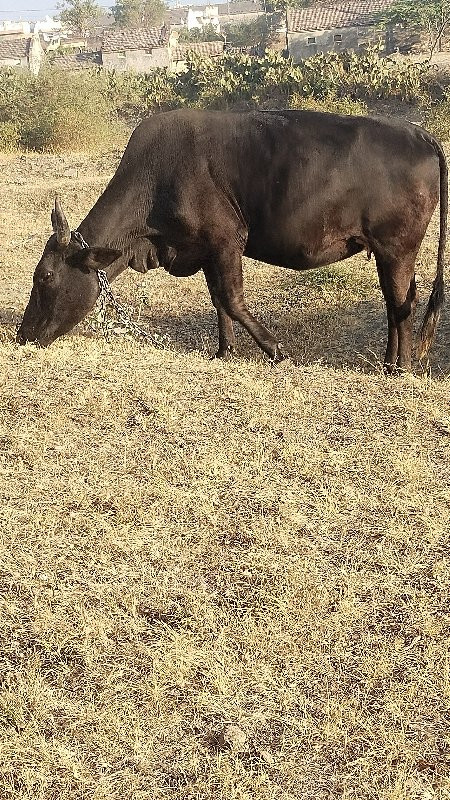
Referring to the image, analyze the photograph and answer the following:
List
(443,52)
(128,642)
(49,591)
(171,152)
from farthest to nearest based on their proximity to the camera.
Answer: (443,52) < (171,152) < (49,591) < (128,642)

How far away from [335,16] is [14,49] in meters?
23.9

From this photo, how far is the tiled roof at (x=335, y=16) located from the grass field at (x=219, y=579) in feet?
148

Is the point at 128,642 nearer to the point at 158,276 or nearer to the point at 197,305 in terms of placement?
the point at 197,305

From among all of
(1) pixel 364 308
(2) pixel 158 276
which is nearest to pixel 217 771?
(1) pixel 364 308

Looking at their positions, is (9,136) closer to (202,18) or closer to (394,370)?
(394,370)

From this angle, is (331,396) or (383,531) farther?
(331,396)

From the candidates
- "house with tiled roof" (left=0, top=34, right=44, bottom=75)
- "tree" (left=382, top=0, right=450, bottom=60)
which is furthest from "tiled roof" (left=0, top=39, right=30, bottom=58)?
"tree" (left=382, top=0, right=450, bottom=60)

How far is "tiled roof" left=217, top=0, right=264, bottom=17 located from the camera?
128012 millimetres

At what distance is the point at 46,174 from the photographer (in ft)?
51.8

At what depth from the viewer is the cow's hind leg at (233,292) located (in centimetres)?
592

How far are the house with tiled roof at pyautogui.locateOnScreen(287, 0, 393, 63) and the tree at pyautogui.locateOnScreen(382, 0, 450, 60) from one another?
1.82 meters

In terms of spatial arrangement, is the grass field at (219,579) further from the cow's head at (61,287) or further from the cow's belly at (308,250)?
the cow's belly at (308,250)

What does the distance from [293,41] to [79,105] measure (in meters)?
31.5

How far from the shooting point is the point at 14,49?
185 ft
